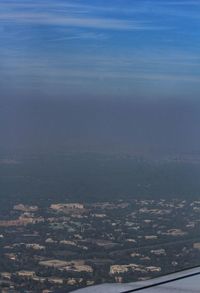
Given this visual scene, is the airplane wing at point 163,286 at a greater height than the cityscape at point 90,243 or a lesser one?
lesser

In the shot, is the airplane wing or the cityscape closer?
the airplane wing

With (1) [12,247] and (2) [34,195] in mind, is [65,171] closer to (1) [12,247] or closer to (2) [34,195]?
(2) [34,195]

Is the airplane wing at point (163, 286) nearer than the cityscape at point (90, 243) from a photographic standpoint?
Yes

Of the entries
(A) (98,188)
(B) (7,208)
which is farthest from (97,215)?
(B) (7,208)

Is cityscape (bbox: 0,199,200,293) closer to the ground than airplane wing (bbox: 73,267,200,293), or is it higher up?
higher up

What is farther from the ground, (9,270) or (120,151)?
(120,151)
